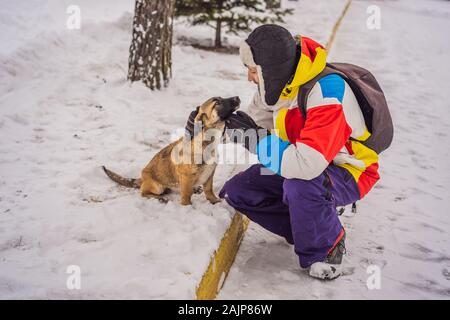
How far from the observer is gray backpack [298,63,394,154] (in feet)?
9.83

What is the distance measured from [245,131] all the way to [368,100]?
2.95ft

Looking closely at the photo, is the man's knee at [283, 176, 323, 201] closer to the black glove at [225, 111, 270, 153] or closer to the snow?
the black glove at [225, 111, 270, 153]

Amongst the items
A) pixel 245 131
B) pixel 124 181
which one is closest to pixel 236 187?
pixel 245 131

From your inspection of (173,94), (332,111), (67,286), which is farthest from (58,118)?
(332,111)

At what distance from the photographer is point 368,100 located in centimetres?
299

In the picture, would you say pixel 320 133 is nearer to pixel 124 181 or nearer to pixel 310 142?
pixel 310 142

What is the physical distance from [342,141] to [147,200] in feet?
6.02

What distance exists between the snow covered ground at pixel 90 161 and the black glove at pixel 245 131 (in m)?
0.71

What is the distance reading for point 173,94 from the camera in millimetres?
6398

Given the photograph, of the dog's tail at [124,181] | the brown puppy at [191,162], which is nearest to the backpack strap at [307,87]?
the brown puppy at [191,162]

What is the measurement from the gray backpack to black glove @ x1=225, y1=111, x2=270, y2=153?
37cm

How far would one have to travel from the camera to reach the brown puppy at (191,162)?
141 inches

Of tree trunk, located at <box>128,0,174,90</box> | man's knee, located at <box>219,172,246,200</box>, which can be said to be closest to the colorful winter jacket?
man's knee, located at <box>219,172,246,200</box>

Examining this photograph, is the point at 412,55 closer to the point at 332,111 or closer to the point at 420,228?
the point at 420,228
